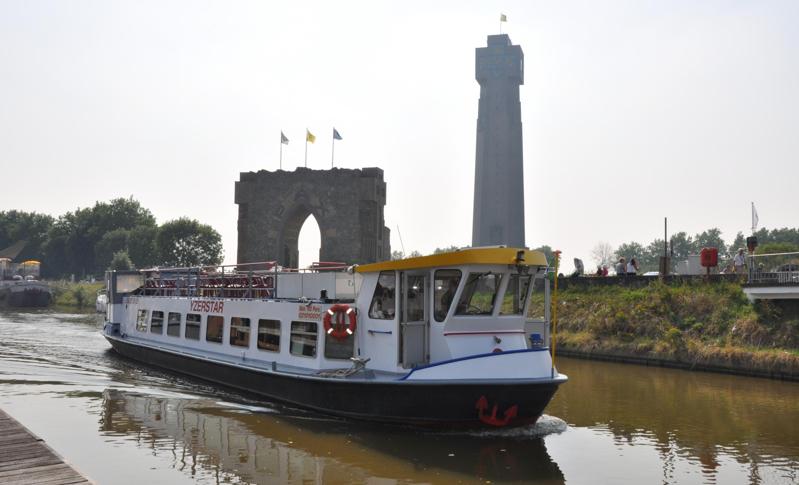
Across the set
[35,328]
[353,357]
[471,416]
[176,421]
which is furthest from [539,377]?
[35,328]

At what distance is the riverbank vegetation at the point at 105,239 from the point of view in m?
80.4

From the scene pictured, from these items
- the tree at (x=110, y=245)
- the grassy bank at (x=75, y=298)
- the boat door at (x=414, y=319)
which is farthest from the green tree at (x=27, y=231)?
the boat door at (x=414, y=319)

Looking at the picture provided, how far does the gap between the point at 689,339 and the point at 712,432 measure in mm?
9949

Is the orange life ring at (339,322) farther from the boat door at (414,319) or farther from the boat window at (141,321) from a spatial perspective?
the boat window at (141,321)

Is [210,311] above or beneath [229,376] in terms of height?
above

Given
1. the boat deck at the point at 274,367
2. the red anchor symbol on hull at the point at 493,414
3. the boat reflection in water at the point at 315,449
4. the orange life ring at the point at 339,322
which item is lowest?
the boat reflection in water at the point at 315,449

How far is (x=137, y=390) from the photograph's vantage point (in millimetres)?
16781

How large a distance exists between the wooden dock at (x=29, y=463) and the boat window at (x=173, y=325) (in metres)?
9.63

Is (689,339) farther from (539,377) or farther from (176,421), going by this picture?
(176,421)

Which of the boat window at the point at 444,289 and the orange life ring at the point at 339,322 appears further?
the orange life ring at the point at 339,322

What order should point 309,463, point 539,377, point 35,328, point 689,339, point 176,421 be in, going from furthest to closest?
point 35,328 < point 689,339 < point 176,421 < point 539,377 < point 309,463

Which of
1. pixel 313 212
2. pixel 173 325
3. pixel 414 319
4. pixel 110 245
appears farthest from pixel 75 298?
pixel 414 319

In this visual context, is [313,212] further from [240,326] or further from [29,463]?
[29,463]

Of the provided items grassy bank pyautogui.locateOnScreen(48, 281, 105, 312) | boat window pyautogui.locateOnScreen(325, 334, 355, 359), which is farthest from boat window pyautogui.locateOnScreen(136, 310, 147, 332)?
grassy bank pyautogui.locateOnScreen(48, 281, 105, 312)
